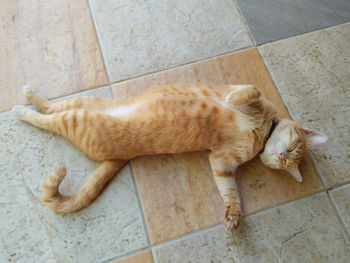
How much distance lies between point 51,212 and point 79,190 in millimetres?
171

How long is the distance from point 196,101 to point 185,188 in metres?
0.44

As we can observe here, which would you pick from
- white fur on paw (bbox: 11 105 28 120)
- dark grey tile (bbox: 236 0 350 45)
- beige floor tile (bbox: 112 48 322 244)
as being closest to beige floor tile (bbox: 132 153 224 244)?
beige floor tile (bbox: 112 48 322 244)

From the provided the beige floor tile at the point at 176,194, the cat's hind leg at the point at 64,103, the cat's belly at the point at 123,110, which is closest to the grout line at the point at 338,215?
the beige floor tile at the point at 176,194

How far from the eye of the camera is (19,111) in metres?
1.53

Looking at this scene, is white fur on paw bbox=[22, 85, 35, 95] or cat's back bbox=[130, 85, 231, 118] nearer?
cat's back bbox=[130, 85, 231, 118]

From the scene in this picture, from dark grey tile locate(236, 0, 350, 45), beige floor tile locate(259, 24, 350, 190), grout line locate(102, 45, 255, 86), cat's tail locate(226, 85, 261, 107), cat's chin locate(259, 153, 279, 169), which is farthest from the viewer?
dark grey tile locate(236, 0, 350, 45)

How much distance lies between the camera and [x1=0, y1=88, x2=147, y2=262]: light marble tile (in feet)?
4.52

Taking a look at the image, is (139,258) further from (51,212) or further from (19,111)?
(19,111)

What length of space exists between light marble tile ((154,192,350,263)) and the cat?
0.33 feet

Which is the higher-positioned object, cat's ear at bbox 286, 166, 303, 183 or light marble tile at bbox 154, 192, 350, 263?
cat's ear at bbox 286, 166, 303, 183

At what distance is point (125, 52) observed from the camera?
175 centimetres

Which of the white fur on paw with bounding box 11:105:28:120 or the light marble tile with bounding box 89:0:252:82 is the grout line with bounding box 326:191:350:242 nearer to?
the light marble tile with bounding box 89:0:252:82

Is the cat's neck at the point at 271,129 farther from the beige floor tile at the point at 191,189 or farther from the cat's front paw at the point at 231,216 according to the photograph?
the cat's front paw at the point at 231,216

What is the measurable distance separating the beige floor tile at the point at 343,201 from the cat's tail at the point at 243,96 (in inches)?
25.7
